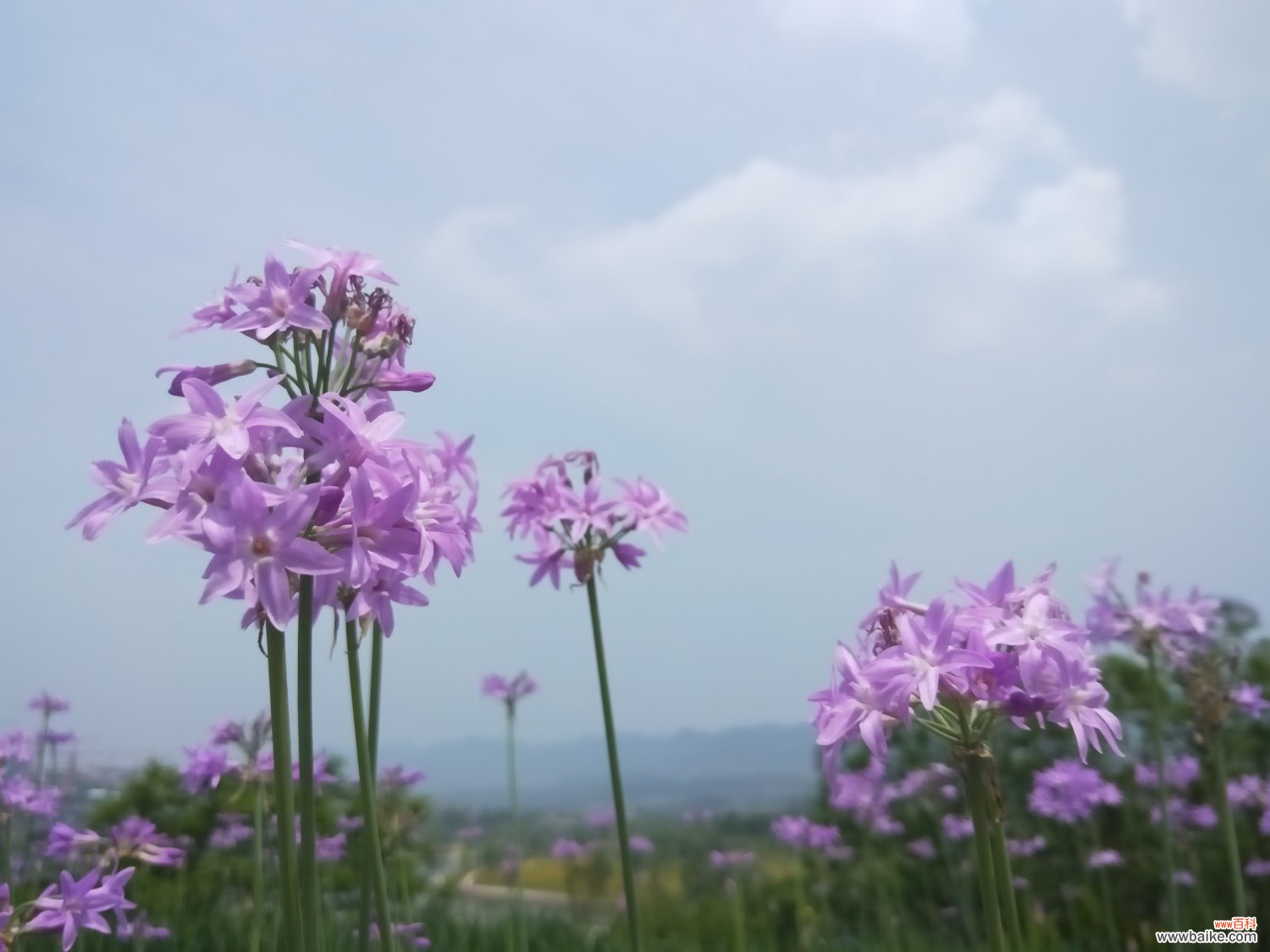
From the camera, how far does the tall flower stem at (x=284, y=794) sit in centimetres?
187

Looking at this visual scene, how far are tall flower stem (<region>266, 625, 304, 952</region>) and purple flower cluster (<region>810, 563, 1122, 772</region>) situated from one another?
112 cm

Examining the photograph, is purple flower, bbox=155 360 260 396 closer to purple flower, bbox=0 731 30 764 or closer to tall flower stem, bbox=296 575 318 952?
tall flower stem, bbox=296 575 318 952

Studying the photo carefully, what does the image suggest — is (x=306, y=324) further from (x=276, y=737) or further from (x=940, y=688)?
(x=940, y=688)

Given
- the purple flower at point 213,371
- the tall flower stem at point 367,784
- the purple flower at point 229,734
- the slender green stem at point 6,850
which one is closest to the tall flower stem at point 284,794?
the tall flower stem at point 367,784

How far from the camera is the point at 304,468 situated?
6.75 feet

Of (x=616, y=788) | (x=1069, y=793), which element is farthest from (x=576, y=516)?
(x=1069, y=793)

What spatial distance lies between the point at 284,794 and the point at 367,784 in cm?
46

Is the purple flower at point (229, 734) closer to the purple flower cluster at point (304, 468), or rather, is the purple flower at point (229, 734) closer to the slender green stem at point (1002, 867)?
the purple flower cluster at point (304, 468)

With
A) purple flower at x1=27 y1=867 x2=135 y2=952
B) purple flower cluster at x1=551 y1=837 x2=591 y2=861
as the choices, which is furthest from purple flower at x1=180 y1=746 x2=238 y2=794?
purple flower cluster at x1=551 y1=837 x2=591 y2=861

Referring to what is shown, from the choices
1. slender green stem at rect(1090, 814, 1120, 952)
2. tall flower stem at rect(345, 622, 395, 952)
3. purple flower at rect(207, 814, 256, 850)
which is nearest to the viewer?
tall flower stem at rect(345, 622, 395, 952)

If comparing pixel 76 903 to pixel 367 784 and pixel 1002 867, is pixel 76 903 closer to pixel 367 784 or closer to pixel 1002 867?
pixel 367 784

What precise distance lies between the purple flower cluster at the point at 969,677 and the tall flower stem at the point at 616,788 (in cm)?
149

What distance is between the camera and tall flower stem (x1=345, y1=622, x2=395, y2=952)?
2.32m

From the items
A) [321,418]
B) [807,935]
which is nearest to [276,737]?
[321,418]
